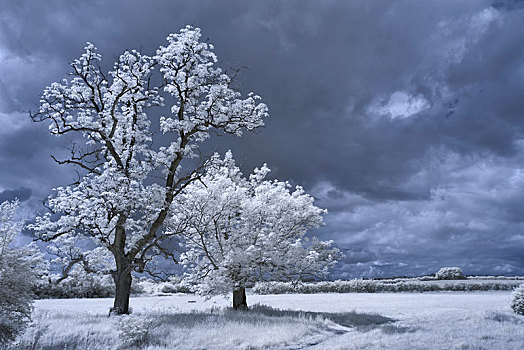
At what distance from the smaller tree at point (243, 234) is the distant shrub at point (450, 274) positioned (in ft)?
145

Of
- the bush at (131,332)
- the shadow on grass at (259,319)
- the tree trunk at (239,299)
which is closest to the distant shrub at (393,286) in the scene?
the tree trunk at (239,299)

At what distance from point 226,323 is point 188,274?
285 inches

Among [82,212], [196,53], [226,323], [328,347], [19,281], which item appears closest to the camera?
[19,281]

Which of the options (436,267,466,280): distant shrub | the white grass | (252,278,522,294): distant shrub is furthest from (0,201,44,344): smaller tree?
(436,267,466,280): distant shrub

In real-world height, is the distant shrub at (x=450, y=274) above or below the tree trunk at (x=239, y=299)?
above

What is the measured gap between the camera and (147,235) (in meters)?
21.2

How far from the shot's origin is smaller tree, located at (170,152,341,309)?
22031mm

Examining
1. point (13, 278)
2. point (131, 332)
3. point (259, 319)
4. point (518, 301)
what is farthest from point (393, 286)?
point (13, 278)

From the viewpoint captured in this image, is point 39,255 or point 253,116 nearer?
point 39,255

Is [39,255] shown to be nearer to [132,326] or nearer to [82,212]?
[132,326]

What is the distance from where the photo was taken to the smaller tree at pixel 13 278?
37.0 ft

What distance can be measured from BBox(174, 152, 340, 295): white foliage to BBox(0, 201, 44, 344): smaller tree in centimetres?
987

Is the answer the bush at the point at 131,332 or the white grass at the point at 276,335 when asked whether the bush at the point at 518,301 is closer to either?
the white grass at the point at 276,335

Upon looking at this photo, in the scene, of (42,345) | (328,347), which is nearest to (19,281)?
(42,345)
